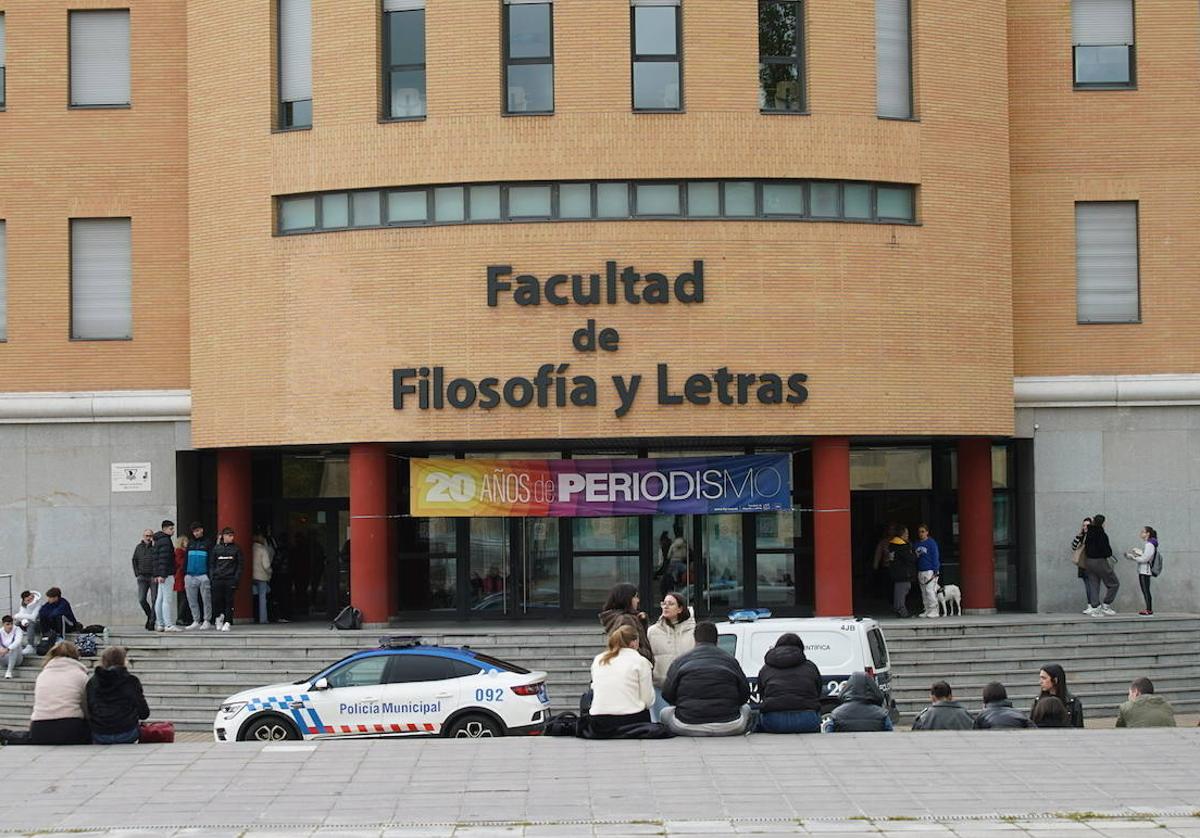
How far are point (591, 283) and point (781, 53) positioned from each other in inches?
205

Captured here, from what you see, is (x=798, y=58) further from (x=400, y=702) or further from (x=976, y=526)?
(x=400, y=702)

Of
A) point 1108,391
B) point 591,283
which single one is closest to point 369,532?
point 591,283

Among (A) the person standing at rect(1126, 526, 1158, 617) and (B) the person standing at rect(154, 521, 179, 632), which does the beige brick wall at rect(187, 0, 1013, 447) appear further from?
(A) the person standing at rect(1126, 526, 1158, 617)

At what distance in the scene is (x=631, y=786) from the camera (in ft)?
48.1

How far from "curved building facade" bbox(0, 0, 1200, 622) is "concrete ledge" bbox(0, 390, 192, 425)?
0.06 meters

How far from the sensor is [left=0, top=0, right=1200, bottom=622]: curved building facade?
29.0 m

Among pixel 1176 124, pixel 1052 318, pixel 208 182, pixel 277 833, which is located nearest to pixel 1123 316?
pixel 1052 318

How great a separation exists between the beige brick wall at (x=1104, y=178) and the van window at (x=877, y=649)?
36.2ft

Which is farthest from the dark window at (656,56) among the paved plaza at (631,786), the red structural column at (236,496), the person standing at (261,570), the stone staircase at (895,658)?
the paved plaza at (631,786)

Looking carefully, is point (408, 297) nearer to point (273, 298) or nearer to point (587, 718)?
point (273, 298)

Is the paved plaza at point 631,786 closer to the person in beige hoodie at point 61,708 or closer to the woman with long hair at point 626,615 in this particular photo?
the person in beige hoodie at point 61,708

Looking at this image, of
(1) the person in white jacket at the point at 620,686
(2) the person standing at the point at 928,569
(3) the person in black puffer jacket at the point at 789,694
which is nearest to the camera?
(1) the person in white jacket at the point at 620,686

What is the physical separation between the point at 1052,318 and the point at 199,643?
16.1 m

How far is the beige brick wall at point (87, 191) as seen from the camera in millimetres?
31953
